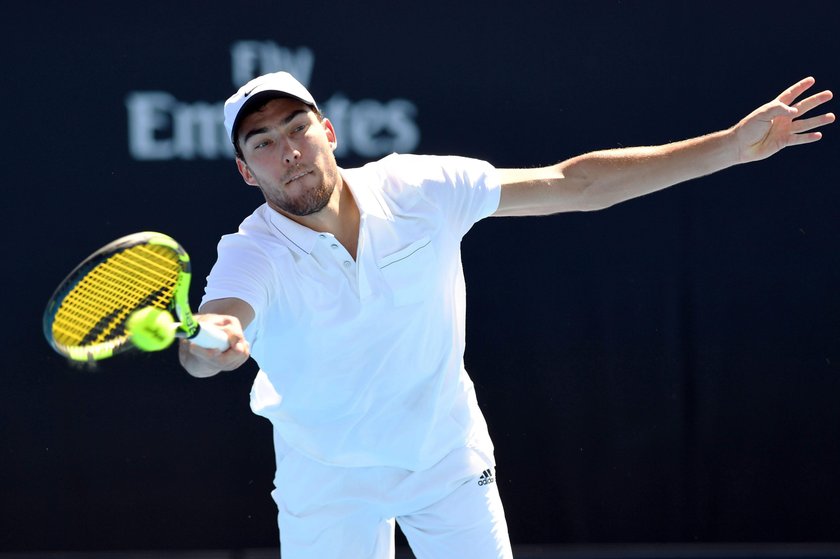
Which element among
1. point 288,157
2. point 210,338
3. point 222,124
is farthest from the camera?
point 222,124

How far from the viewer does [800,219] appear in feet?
14.4

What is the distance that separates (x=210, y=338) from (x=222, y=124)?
1807mm

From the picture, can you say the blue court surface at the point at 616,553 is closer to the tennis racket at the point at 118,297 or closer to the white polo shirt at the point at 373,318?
the white polo shirt at the point at 373,318

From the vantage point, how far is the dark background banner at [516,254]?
4328mm

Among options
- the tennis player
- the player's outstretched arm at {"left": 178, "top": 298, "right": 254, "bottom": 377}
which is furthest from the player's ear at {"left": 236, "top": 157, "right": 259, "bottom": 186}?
the player's outstretched arm at {"left": 178, "top": 298, "right": 254, "bottom": 377}

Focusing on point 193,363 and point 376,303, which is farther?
point 376,303

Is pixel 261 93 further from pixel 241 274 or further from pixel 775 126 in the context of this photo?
pixel 775 126

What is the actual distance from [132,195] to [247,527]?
1.15 metres

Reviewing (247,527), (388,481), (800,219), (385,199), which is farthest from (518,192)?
(247,527)

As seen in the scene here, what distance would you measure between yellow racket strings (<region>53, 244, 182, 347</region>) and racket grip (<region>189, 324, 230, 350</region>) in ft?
0.64

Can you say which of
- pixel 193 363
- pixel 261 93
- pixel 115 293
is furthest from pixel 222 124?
pixel 193 363

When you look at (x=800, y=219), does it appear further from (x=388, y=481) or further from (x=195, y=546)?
(x=195, y=546)

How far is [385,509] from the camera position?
3.25 m

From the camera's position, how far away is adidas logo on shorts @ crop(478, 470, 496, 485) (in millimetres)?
3328
